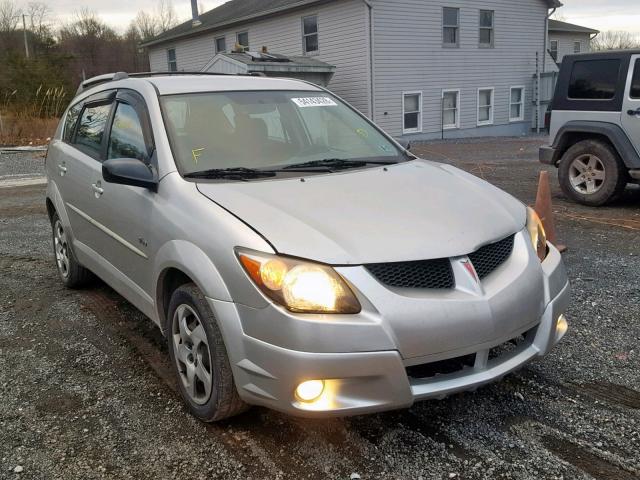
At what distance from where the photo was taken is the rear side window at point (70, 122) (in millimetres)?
5058

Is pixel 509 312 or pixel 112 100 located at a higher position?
pixel 112 100

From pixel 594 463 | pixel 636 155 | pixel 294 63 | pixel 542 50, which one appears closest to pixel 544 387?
pixel 594 463

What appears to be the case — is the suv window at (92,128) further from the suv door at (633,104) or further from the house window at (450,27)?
the house window at (450,27)

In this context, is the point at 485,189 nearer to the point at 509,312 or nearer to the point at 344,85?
the point at 509,312

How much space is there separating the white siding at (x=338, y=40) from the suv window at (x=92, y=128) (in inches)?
608

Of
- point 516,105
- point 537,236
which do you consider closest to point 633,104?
point 537,236

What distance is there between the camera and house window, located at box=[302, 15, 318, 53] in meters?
20.9

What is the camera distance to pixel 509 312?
2721 mm

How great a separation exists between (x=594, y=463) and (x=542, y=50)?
82.2 ft

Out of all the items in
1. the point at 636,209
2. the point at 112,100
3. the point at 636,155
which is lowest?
the point at 636,209

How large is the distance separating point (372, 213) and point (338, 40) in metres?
18.2

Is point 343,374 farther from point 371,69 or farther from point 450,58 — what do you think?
point 450,58

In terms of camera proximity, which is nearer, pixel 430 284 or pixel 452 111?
pixel 430 284

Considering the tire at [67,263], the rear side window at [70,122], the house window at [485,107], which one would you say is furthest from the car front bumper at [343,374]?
the house window at [485,107]
